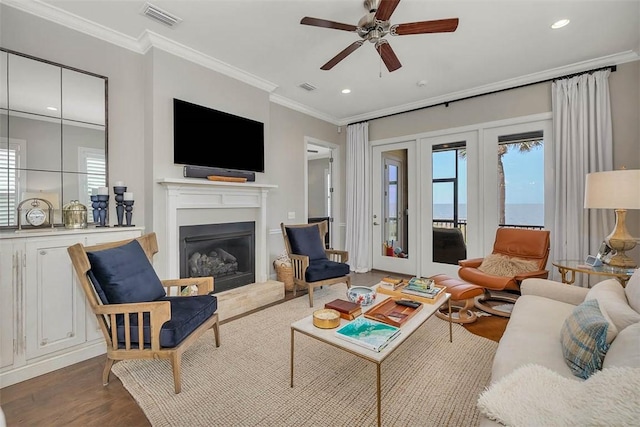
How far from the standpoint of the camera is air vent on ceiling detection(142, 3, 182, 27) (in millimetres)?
2360

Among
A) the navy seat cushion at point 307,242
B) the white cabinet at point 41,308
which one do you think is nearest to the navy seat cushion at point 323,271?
the navy seat cushion at point 307,242

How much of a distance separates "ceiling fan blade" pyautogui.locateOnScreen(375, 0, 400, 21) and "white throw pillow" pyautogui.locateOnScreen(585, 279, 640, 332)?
2093 millimetres

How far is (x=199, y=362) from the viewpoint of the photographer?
85.7 inches

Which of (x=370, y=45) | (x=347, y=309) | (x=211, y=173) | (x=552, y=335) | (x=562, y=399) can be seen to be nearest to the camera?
(x=562, y=399)

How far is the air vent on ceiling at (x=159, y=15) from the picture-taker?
7.74ft

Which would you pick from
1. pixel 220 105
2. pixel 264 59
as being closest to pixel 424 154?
pixel 264 59

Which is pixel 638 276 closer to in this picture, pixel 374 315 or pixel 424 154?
pixel 374 315

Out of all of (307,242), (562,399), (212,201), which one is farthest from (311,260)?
(562,399)

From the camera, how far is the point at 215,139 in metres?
3.32

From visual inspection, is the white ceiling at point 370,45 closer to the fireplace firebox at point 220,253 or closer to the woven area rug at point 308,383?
the fireplace firebox at point 220,253

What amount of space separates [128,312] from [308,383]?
48.6 inches

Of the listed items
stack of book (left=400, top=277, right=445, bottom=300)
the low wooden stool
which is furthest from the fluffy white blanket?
the low wooden stool

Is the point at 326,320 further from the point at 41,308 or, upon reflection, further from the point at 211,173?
the point at 211,173

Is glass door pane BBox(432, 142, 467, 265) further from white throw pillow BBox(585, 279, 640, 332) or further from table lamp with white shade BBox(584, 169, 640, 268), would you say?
white throw pillow BBox(585, 279, 640, 332)
